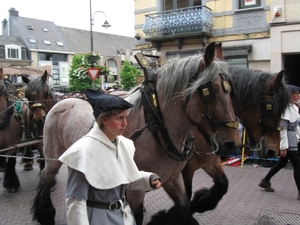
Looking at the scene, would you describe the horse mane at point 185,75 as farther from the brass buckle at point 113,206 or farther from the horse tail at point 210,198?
the horse tail at point 210,198

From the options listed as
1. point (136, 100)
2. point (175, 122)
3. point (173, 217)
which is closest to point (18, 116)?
point (136, 100)

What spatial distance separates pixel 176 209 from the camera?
3.30 meters

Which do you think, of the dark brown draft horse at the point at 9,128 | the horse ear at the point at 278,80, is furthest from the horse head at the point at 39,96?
the horse ear at the point at 278,80

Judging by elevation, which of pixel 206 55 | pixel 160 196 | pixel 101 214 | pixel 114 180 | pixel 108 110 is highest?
pixel 206 55

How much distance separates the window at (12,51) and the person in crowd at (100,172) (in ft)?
159

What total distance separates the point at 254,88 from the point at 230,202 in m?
2.43

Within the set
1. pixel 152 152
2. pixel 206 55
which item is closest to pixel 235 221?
pixel 152 152

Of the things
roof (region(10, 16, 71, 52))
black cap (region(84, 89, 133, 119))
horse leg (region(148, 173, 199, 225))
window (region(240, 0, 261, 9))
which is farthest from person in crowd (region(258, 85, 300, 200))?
roof (region(10, 16, 71, 52))

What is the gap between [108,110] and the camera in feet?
7.00

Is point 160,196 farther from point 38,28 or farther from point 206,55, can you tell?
point 38,28

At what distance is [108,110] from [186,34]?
11394 mm

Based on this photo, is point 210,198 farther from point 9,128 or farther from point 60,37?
point 60,37

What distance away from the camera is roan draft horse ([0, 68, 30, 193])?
625 centimetres

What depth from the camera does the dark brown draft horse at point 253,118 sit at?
13.5ft
